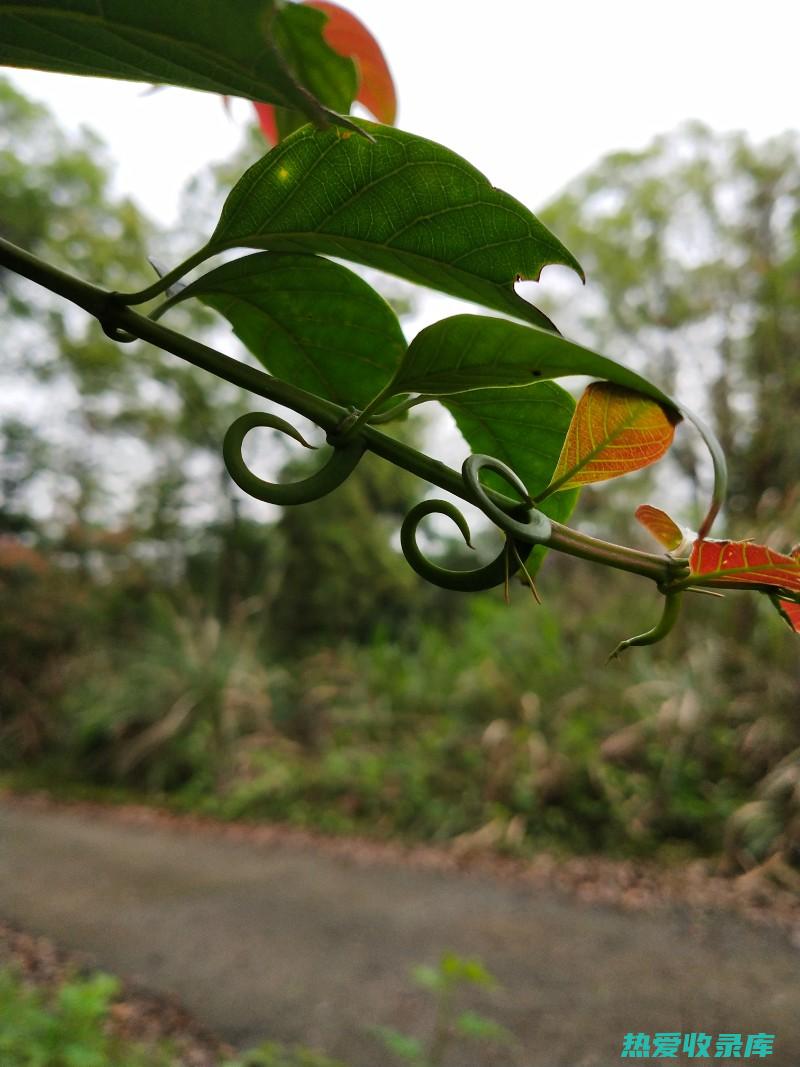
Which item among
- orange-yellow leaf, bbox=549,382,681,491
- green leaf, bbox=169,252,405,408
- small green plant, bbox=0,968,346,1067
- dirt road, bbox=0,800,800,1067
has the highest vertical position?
green leaf, bbox=169,252,405,408

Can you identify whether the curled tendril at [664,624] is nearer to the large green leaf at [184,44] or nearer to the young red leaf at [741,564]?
the young red leaf at [741,564]

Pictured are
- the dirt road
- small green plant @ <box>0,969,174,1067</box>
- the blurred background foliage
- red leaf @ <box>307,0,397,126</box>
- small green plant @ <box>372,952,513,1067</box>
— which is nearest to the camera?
red leaf @ <box>307,0,397,126</box>

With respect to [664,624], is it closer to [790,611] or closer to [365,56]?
[790,611]

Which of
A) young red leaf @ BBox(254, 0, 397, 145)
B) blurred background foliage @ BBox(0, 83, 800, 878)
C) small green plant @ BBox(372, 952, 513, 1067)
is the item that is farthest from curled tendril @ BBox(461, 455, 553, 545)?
blurred background foliage @ BBox(0, 83, 800, 878)

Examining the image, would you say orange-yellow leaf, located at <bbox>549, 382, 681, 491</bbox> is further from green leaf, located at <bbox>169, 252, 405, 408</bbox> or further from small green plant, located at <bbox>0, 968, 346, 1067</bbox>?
small green plant, located at <bbox>0, 968, 346, 1067</bbox>

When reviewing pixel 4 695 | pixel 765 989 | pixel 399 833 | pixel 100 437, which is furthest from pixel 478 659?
pixel 100 437

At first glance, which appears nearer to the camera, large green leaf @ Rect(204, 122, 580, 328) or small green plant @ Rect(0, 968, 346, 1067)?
large green leaf @ Rect(204, 122, 580, 328)

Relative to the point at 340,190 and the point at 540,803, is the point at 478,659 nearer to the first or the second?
the point at 540,803
